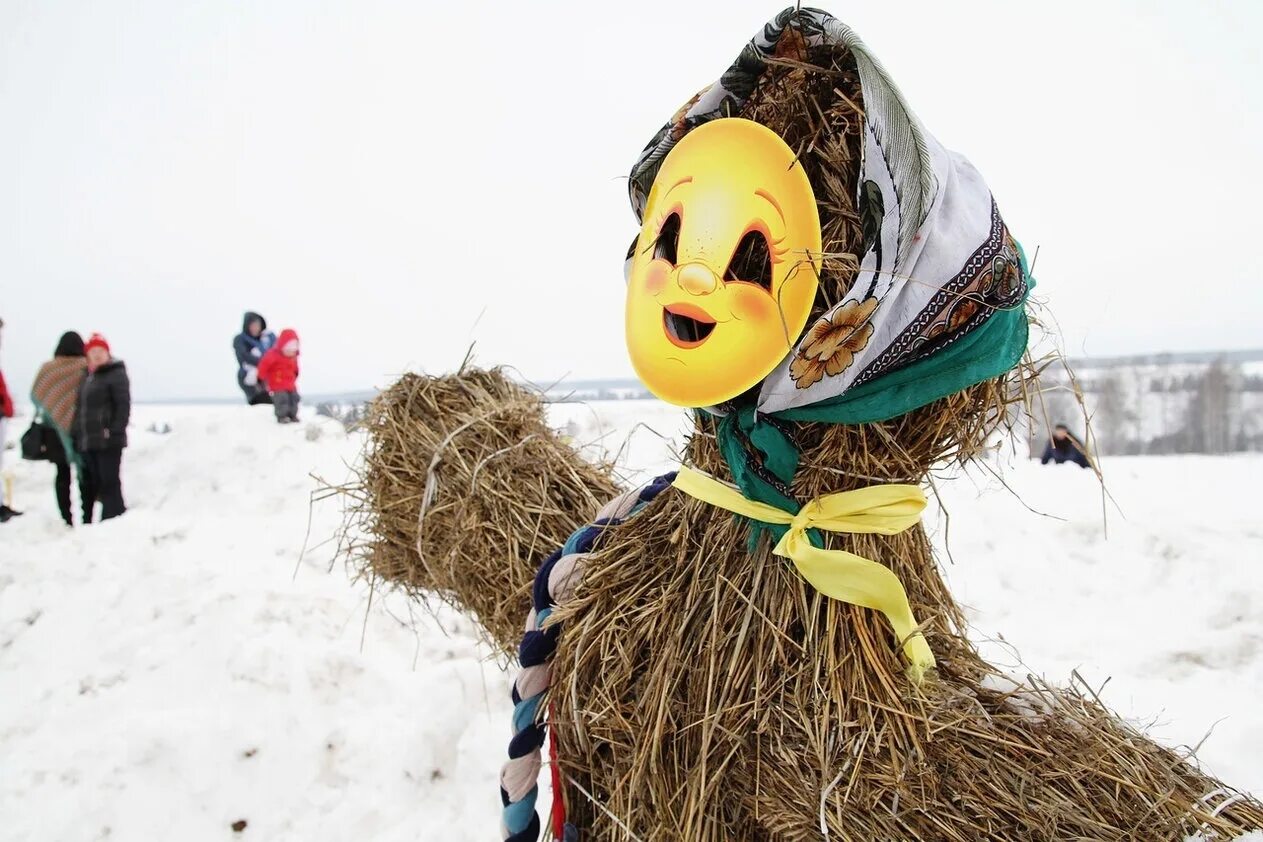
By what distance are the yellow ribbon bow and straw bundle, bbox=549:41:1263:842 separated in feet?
0.09

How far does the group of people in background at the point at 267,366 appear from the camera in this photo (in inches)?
270

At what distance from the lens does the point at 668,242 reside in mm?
1087

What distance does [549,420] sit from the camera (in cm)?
189

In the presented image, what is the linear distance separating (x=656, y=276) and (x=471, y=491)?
0.79 meters

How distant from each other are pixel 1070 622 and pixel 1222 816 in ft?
7.40

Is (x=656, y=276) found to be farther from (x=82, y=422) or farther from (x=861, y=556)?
(x=82, y=422)

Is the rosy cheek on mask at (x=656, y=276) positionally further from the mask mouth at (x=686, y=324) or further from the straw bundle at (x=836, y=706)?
the straw bundle at (x=836, y=706)

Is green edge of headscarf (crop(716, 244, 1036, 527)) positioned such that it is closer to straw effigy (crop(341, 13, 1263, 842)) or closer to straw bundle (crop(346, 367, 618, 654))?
straw effigy (crop(341, 13, 1263, 842))

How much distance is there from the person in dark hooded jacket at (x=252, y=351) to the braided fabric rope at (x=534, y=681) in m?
7.01

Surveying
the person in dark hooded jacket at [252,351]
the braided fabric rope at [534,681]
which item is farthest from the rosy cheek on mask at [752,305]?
the person in dark hooded jacket at [252,351]

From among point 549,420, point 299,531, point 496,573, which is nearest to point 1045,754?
point 496,573

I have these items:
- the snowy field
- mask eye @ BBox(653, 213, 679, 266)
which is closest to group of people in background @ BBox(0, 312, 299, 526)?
the snowy field

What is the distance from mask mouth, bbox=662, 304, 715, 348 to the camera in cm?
98

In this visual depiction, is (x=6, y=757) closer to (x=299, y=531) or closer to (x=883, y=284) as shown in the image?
(x=299, y=531)
